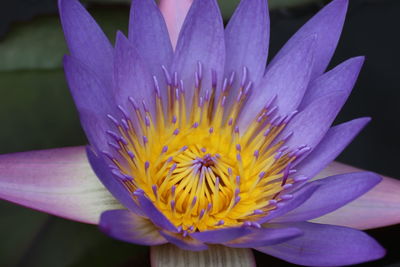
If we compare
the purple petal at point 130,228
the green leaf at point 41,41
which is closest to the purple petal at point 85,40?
the purple petal at point 130,228

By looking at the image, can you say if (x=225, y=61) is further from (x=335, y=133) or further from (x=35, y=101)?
(x=35, y=101)

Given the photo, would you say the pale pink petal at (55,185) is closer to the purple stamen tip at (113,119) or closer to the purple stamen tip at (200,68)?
the purple stamen tip at (113,119)

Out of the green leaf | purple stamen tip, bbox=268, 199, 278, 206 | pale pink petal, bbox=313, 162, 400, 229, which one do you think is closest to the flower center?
purple stamen tip, bbox=268, 199, 278, 206

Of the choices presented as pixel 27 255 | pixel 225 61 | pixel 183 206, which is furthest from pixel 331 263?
pixel 27 255

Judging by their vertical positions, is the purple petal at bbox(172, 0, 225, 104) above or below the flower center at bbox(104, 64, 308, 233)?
above

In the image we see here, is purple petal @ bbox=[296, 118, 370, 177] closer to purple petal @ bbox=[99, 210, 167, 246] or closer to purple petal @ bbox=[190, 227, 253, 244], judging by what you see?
purple petal @ bbox=[190, 227, 253, 244]

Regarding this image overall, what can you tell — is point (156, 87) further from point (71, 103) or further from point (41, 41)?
point (41, 41)

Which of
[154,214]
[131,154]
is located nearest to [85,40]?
[131,154]
